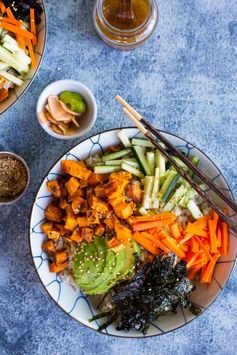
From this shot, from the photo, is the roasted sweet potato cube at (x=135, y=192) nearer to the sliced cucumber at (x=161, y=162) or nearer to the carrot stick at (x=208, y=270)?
the sliced cucumber at (x=161, y=162)

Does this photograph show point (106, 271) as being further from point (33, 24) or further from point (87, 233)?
point (33, 24)

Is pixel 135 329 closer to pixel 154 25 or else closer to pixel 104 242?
pixel 104 242

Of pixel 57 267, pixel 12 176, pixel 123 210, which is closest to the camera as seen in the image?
pixel 123 210

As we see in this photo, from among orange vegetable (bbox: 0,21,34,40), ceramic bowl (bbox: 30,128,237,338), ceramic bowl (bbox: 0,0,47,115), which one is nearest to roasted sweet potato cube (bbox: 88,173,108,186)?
ceramic bowl (bbox: 30,128,237,338)

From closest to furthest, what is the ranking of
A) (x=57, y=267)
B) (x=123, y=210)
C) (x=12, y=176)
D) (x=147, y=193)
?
(x=123, y=210), (x=147, y=193), (x=57, y=267), (x=12, y=176)

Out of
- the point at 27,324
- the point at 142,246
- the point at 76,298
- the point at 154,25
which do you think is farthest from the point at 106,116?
the point at 27,324

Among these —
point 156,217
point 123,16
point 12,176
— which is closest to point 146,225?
point 156,217

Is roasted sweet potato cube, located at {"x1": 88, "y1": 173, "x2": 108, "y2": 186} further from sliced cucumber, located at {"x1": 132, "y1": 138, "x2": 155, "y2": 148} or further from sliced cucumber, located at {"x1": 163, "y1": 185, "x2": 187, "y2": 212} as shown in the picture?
sliced cucumber, located at {"x1": 163, "y1": 185, "x2": 187, "y2": 212}
